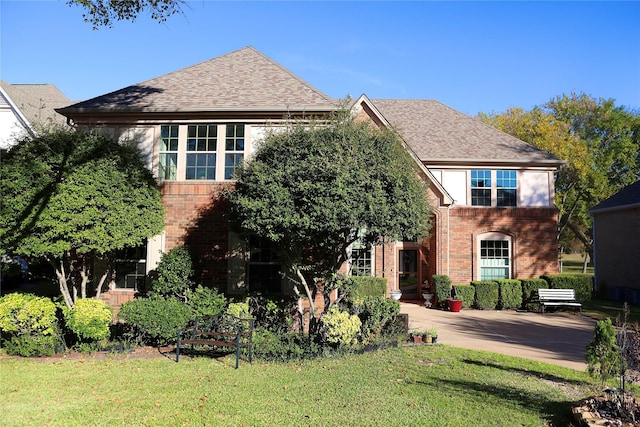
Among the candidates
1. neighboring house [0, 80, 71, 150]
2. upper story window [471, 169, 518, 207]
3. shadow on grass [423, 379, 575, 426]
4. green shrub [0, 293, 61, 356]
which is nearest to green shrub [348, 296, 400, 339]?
shadow on grass [423, 379, 575, 426]

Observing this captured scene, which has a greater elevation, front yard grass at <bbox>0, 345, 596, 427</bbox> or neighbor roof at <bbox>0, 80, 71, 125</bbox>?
neighbor roof at <bbox>0, 80, 71, 125</bbox>

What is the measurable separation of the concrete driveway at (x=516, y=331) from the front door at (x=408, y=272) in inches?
67.8

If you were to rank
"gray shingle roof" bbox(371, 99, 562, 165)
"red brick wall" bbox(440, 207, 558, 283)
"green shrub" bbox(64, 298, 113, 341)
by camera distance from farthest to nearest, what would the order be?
"gray shingle roof" bbox(371, 99, 562, 165)
"red brick wall" bbox(440, 207, 558, 283)
"green shrub" bbox(64, 298, 113, 341)

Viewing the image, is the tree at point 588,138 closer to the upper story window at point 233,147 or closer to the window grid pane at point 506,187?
the window grid pane at point 506,187

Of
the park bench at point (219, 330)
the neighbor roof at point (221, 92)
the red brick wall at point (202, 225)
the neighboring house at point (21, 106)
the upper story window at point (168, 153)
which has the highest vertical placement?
the neighboring house at point (21, 106)

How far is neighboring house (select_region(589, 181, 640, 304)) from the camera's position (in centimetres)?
2036

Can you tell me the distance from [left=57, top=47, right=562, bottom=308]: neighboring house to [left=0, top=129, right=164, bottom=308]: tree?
191 centimetres

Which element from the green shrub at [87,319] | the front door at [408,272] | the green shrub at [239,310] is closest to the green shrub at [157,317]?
the green shrub at [87,319]

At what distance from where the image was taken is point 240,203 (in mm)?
8758

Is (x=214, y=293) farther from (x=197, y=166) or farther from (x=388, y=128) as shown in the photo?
(x=388, y=128)

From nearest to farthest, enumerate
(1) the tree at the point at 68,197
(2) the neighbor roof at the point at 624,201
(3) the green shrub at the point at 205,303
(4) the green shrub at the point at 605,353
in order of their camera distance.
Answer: (4) the green shrub at the point at 605,353, (1) the tree at the point at 68,197, (3) the green shrub at the point at 205,303, (2) the neighbor roof at the point at 624,201

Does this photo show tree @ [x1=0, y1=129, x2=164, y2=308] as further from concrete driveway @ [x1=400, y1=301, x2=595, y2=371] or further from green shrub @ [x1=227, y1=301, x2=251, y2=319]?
concrete driveway @ [x1=400, y1=301, x2=595, y2=371]

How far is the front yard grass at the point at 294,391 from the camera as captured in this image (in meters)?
5.53

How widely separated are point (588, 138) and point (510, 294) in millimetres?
19483
